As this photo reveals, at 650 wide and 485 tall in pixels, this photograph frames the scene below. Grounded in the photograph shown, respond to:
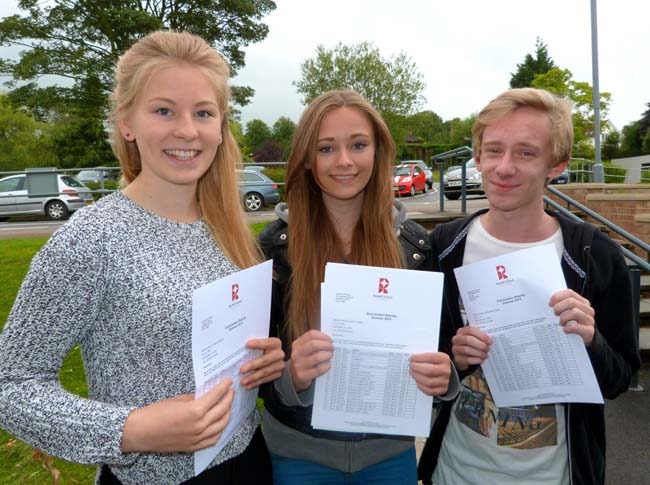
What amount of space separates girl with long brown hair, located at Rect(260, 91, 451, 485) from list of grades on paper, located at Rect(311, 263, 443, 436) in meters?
0.11

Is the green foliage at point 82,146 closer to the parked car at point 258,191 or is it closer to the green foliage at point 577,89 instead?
the parked car at point 258,191

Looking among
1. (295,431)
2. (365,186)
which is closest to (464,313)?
(365,186)

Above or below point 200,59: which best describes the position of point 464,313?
below

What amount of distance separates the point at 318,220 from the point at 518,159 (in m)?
0.77

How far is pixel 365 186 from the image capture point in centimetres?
199

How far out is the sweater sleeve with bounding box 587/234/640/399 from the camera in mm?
1711

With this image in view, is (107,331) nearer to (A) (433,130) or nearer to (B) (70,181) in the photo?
(B) (70,181)

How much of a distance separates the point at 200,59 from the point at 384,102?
36.1m

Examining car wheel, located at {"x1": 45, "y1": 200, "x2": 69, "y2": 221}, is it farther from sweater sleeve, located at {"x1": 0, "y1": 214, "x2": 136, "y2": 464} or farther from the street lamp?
sweater sleeve, located at {"x1": 0, "y1": 214, "x2": 136, "y2": 464}

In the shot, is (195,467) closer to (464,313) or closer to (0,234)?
(464,313)

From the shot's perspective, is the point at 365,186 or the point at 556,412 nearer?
the point at 556,412

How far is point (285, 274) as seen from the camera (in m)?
1.86

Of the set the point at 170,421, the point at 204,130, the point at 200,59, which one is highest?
the point at 200,59

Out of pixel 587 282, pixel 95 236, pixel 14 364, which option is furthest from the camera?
pixel 587 282
